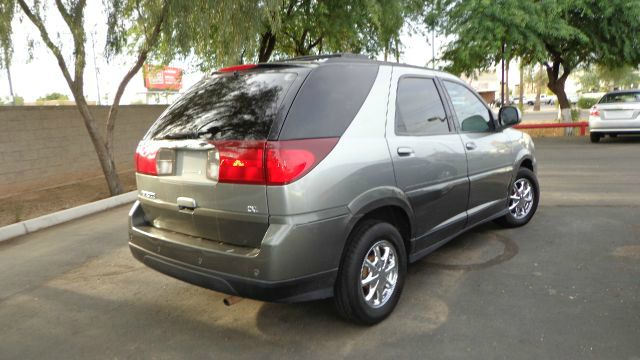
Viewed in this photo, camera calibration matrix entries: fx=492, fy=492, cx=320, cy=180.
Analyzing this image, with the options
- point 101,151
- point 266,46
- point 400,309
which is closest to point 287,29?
point 266,46

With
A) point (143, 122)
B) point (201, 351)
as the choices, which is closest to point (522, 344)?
point (201, 351)

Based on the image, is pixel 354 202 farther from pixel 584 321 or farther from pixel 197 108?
pixel 584 321

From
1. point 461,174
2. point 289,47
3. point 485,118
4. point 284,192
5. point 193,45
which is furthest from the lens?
point 289,47

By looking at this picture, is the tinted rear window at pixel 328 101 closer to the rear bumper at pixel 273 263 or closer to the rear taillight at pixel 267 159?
the rear taillight at pixel 267 159

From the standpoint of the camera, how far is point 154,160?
3377 millimetres

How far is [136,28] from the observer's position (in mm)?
8938

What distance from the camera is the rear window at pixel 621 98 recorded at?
13.0 metres

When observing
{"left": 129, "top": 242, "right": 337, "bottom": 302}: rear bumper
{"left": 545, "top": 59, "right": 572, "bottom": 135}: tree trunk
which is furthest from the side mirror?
{"left": 545, "top": 59, "right": 572, "bottom": 135}: tree trunk

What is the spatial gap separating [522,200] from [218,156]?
151 inches

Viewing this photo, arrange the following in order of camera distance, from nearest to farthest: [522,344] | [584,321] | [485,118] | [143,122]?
[522,344], [584,321], [485,118], [143,122]

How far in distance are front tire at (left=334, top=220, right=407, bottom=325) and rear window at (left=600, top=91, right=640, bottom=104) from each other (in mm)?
12344

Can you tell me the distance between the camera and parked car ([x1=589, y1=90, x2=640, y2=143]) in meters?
12.7

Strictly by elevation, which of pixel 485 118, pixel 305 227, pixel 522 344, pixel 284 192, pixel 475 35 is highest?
pixel 475 35

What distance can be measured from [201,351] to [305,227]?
1.06 meters
